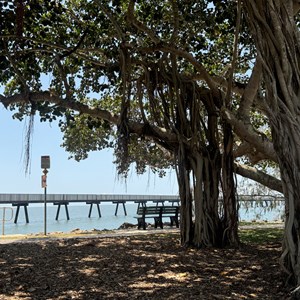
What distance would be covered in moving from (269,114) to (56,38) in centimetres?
600

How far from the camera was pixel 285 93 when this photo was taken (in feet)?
14.0

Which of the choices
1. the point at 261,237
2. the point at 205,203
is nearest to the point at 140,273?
the point at 205,203

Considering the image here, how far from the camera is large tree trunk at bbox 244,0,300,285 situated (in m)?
4.11

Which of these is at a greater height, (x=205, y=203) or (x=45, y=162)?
(x=45, y=162)

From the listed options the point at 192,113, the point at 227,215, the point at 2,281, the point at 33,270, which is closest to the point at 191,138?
the point at 192,113

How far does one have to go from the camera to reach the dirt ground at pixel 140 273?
163 inches

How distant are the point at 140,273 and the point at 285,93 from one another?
259cm

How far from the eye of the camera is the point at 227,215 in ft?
23.0

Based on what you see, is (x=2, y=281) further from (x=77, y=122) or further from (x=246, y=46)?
(x=77, y=122)

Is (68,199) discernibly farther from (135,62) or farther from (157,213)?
(135,62)

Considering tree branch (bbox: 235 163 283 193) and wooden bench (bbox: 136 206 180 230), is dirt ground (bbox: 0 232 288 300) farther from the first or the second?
wooden bench (bbox: 136 206 180 230)

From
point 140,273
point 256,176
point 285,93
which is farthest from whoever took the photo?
point 256,176

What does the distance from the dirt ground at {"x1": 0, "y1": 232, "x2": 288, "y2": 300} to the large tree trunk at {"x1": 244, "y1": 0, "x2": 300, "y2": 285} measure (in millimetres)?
523

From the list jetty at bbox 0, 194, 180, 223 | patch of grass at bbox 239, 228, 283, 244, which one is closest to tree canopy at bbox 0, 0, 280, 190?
patch of grass at bbox 239, 228, 283, 244
